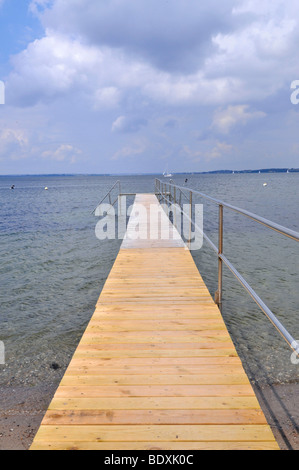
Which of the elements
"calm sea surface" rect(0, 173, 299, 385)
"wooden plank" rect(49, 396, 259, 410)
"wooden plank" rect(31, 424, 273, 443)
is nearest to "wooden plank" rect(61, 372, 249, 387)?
"wooden plank" rect(49, 396, 259, 410)

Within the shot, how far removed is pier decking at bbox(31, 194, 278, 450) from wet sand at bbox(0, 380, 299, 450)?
71 cm

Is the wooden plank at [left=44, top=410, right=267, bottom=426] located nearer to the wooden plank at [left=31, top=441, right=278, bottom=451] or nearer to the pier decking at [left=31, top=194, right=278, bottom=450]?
the pier decking at [left=31, top=194, right=278, bottom=450]

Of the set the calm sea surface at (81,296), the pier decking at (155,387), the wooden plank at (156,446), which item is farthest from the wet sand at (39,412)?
the wooden plank at (156,446)

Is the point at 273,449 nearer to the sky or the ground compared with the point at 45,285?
nearer to the sky

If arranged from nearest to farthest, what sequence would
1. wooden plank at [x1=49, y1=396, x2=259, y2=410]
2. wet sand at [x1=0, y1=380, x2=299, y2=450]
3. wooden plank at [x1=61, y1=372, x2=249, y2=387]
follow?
wooden plank at [x1=49, y1=396, x2=259, y2=410] → wooden plank at [x1=61, y1=372, x2=249, y2=387] → wet sand at [x1=0, y1=380, x2=299, y2=450]

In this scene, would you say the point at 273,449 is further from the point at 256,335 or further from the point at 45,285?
the point at 45,285

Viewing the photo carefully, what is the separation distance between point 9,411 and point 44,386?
436 millimetres

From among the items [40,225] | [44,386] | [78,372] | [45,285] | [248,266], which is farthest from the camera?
[40,225]

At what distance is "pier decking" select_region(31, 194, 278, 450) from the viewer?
1681 mm

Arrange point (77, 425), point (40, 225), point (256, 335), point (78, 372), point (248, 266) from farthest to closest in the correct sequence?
point (40, 225), point (248, 266), point (256, 335), point (78, 372), point (77, 425)

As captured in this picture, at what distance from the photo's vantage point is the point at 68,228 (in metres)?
13.9

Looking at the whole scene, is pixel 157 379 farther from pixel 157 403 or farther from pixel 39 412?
pixel 39 412
